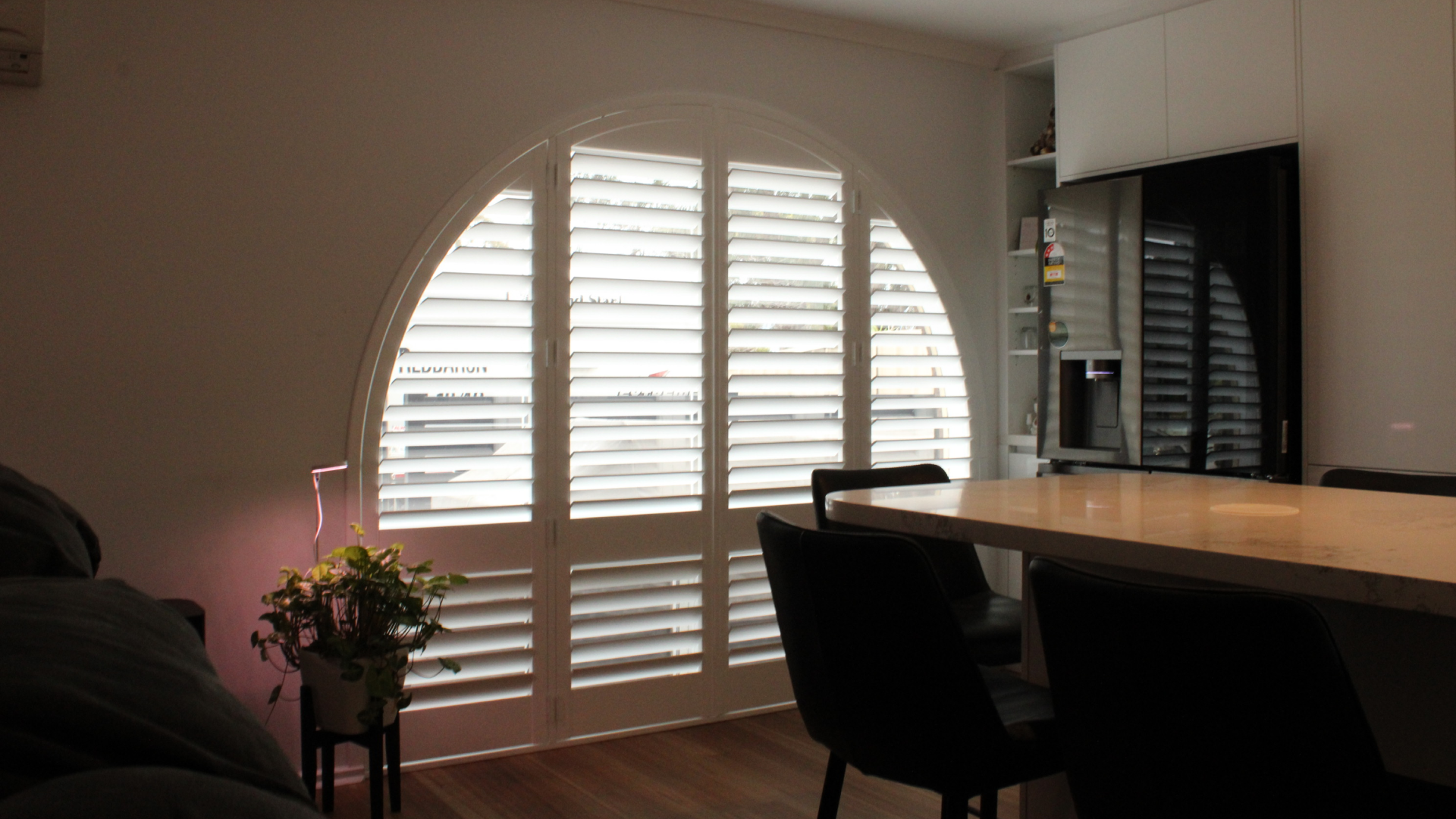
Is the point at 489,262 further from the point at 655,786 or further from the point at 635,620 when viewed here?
the point at 655,786

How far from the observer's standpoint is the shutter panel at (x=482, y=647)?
3.18 m

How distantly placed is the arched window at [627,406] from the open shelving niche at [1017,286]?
1.93 feet

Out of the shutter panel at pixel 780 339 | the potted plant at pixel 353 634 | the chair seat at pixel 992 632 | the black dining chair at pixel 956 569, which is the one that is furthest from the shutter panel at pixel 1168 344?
the potted plant at pixel 353 634

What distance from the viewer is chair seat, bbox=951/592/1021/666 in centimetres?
225

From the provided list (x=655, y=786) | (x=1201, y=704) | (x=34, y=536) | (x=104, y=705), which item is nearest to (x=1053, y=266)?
Result: (x=655, y=786)

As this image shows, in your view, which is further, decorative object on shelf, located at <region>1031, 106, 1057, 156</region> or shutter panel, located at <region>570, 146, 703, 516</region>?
decorative object on shelf, located at <region>1031, 106, 1057, 156</region>

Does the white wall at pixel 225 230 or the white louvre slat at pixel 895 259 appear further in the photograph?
the white louvre slat at pixel 895 259

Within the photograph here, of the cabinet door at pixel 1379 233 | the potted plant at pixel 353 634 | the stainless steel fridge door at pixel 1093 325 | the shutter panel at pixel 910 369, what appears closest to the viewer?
the potted plant at pixel 353 634

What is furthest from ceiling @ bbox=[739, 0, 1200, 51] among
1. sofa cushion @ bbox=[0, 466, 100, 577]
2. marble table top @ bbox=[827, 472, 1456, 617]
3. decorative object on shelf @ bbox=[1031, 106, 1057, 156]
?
sofa cushion @ bbox=[0, 466, 100, 577]

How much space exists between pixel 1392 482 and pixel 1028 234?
2.22 m

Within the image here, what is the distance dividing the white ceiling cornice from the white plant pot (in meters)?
2.30

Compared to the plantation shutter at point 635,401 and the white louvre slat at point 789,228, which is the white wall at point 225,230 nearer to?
the plantation shutter at point 635,401

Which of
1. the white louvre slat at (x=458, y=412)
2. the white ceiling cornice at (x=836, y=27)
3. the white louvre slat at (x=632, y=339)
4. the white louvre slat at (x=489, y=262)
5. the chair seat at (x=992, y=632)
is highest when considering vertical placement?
the white ceiling cornice at (x=836, y=27)

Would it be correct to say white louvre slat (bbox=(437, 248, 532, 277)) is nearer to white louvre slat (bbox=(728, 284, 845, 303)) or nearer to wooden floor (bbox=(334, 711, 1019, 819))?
white louvre slat (bbox=(728, 284, 845, 303))
